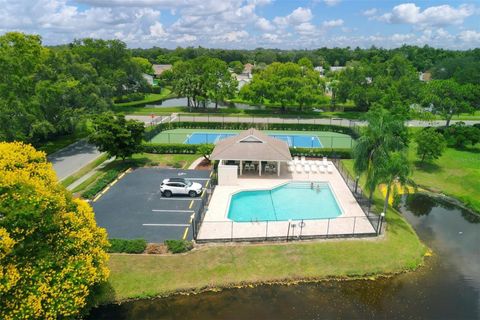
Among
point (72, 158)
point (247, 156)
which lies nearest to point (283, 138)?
point (247, 156)

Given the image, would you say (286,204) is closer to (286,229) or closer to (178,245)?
(286,229)

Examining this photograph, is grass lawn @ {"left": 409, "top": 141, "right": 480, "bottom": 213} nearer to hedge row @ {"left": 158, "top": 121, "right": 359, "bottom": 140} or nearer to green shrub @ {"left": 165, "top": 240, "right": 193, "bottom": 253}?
hedge row @ {"left": 158, "top": 121, "right": 359, "bottom": 140}

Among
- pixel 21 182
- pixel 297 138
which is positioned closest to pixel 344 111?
pixel 297 138

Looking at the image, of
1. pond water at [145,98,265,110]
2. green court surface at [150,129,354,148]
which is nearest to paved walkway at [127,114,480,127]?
green court surface at [150,129,354,148]

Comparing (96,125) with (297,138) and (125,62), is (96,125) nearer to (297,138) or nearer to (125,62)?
(297,138)

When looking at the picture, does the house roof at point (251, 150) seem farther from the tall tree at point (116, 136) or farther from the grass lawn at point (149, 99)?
the grass lawn at point (149, 99)

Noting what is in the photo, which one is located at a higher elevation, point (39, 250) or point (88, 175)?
point (39, 250)
